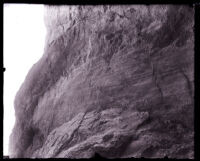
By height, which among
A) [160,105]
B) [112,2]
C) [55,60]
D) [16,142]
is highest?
[112,2]

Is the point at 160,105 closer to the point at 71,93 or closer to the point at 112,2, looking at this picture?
the point at 71,93

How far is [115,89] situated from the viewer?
25.5ft

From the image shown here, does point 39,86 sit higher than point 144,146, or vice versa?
point 39,86

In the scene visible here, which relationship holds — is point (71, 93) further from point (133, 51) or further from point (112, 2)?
point (112, 2)

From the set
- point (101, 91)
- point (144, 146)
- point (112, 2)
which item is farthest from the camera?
point (101, 91)

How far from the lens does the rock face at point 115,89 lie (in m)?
7.07

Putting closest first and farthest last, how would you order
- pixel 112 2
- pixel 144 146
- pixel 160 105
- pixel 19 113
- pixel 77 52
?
pixel 112 2 → pixel 144 146 → pixel 160 105 → pixel 77 52 → pixel 19 113

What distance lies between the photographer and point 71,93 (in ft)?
27.2

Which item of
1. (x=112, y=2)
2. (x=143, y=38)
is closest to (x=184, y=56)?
(x=143, y=38)

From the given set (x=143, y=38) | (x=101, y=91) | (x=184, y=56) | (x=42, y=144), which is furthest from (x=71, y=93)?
(x=184, y=56)

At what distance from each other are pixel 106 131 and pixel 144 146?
0.81 m

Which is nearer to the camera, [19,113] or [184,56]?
[184,56]

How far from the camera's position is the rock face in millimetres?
7074

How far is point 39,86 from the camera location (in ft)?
30.3
